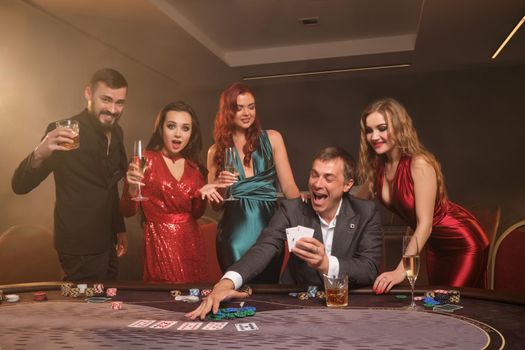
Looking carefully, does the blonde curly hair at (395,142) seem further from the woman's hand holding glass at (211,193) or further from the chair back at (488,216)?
the woman's hand holding glass at (211,193)

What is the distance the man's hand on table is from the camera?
5.70 feet

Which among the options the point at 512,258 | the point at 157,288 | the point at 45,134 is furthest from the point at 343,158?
the point at 45,134

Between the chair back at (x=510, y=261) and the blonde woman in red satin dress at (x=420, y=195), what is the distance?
451 mm

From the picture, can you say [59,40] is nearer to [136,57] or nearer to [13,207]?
[136,57]

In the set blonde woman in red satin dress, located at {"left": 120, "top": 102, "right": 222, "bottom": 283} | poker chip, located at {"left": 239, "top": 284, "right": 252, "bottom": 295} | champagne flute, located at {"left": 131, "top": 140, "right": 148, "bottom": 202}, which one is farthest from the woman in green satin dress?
poker chip, located at {"left": 239, "top": 284, "right": 252, "bottom": 295}

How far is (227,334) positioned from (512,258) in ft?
4.80

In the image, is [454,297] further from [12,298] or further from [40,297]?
[12,298]

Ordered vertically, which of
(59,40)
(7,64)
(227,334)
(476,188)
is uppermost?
(59,40)

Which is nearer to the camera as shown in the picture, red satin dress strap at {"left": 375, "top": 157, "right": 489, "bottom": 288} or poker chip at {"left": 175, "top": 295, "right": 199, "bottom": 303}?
poker chip at {"left": 175, "top": 295, "right": 199, "bottom": 303}

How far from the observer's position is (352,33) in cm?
367

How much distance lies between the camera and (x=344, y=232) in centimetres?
257

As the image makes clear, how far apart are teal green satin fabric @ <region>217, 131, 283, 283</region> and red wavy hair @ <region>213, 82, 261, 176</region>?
0.20 ft

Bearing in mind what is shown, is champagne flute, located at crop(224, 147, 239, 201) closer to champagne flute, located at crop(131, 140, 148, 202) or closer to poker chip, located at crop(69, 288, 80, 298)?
champagne flute, located at crop(131, 140, 148, 202)

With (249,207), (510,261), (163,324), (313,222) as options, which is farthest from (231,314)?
(249,207)
